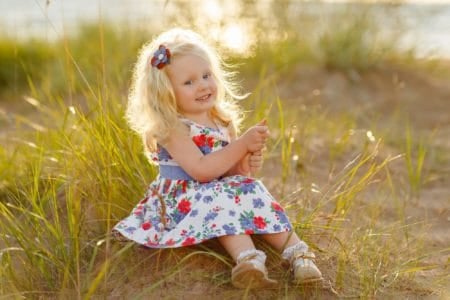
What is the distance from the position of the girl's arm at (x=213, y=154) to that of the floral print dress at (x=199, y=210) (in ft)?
0.15

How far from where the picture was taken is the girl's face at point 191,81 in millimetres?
2670

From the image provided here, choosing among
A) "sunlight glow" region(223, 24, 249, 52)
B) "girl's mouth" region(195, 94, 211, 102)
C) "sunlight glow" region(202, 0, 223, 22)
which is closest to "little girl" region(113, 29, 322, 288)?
"girl's mouth" region(195, 94, 211, 102)

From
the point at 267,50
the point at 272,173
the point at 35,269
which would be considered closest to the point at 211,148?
the point at 35,269

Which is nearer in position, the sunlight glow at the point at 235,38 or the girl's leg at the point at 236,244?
the girl's leg at the point at 236,244

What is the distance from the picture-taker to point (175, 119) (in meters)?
2.66

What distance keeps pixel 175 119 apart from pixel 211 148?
0.18 m

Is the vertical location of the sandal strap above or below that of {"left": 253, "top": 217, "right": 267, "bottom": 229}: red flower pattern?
below

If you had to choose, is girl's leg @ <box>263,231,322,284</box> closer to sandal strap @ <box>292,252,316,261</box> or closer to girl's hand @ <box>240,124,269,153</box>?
sandal strap @ <box>292,252,316,261</box>

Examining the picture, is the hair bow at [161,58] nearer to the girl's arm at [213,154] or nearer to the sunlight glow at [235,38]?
the girl's arm at [213,154]

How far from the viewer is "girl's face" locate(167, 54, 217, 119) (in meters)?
2.67

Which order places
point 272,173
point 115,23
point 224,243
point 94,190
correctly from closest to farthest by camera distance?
1. point 224,243
2. point 94,190
3. point 272,173
4. point 115,23

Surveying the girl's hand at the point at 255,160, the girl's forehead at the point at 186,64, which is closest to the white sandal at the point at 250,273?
the girl's hand at the point at 255,160

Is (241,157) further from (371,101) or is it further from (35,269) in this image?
(371,101)

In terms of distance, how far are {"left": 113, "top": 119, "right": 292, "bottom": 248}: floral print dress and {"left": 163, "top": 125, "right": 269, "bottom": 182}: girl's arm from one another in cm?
5
